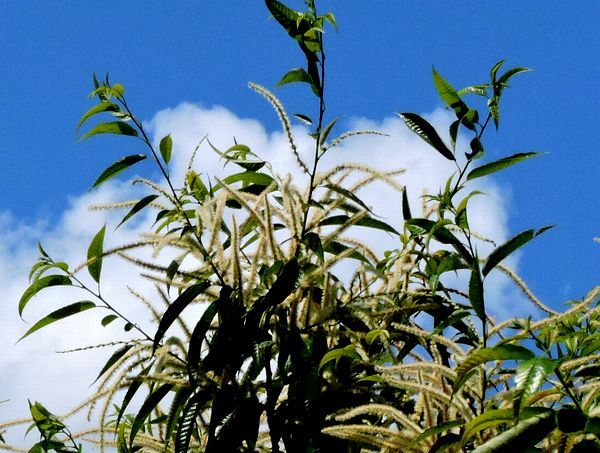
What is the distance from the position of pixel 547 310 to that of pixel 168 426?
3.57ft

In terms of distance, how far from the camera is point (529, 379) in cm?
169

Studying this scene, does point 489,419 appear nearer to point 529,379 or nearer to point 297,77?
point 529,379

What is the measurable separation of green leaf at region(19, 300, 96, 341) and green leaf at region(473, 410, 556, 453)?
61.8 inches

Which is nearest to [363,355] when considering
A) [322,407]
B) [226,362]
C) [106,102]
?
[322,407]

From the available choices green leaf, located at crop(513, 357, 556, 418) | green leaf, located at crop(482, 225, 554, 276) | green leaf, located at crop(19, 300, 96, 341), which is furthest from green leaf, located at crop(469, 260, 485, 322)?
green leaf, located at crop(19, 300, 96, 341)

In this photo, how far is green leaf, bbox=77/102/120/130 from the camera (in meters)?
2.98

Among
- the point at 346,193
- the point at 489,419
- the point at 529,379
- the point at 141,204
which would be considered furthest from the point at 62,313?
the point at 529,379

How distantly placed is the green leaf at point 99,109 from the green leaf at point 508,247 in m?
1.35

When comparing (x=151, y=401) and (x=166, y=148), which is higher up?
(x=166, y=148)

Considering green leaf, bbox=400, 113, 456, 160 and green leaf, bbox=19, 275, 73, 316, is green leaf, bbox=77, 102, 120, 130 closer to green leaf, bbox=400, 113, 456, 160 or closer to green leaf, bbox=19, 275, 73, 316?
green leaf, bbox=19, 275, 73, 316

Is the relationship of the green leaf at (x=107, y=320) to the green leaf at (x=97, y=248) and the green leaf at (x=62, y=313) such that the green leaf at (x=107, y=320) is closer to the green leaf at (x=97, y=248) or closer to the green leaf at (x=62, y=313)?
the green leaf at (x=62, y=313)

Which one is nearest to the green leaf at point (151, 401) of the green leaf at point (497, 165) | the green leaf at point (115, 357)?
the green leaf at point (115, 357)

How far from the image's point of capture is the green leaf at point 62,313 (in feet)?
9.68

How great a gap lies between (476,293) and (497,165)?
489 millimetres
